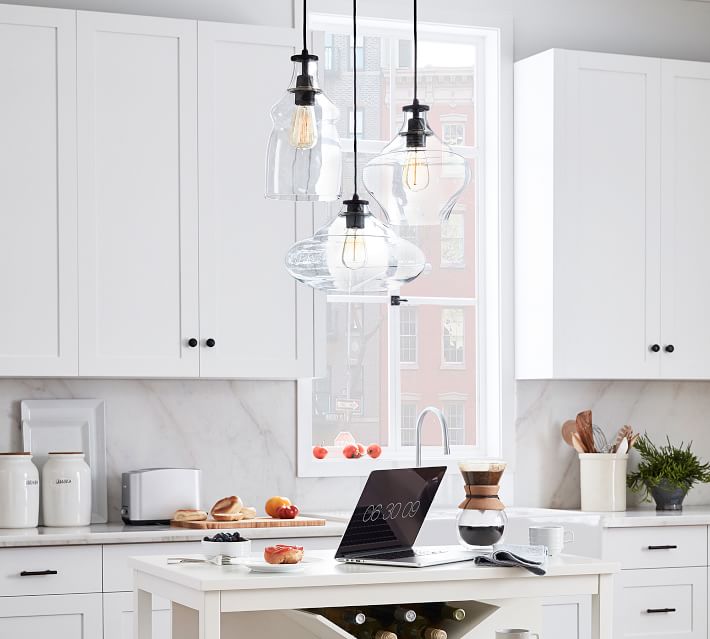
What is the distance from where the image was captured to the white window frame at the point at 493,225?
16.8 ft

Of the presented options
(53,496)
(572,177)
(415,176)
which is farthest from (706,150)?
(53,496)

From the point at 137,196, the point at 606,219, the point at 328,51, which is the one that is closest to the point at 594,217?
the point at 606,219

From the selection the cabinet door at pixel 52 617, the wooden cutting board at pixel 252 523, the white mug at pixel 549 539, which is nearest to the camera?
the white mug at pixel 549 539

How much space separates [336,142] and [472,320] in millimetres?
2625

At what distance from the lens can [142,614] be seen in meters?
3.01

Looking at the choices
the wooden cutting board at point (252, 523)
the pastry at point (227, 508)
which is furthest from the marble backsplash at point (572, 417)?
the pastry at point (227, 508)

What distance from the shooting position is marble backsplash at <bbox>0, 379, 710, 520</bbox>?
4.56 meters

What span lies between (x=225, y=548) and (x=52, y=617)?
1199 millimetres

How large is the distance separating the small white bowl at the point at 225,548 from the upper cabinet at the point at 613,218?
2184 millimetres

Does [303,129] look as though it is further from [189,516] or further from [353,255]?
[189,516]

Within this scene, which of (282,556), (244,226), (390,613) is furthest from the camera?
(244,226)

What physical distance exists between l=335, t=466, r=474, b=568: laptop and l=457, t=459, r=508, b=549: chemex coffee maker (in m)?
0.06

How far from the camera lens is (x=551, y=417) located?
5.20 meters

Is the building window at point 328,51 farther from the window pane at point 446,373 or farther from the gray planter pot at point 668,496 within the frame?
Answer: the gray planter pot at point 668,496
